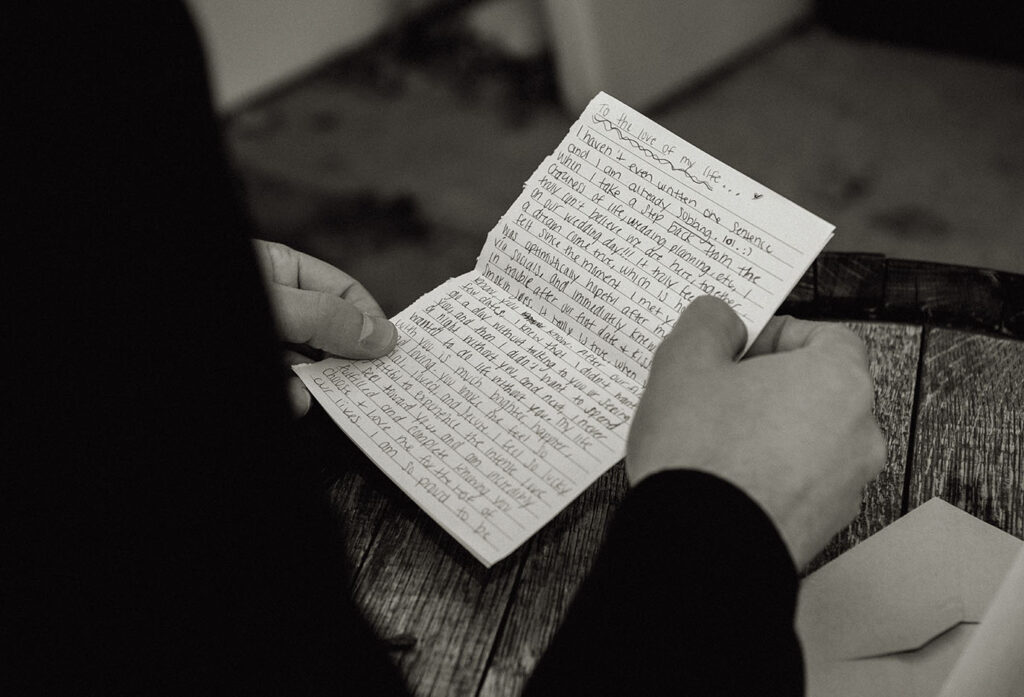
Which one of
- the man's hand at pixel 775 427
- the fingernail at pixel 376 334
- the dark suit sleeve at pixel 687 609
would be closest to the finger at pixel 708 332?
the man's hand at pixel 775 427

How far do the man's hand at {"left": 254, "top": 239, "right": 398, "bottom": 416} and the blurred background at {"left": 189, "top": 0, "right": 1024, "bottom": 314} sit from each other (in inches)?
35.9

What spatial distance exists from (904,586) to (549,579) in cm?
24

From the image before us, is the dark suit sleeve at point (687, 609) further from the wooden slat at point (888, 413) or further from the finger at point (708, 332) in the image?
the wooden slat at point (888, 413)

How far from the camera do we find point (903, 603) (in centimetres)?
64

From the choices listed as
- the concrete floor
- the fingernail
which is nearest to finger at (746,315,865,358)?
the fingernail

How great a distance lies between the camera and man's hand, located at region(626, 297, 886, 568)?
1.71 ft

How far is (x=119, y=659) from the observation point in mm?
320

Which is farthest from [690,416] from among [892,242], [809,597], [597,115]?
[892,242]

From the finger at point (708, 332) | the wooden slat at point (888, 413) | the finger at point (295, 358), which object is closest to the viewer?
the finger at point (708, 332)

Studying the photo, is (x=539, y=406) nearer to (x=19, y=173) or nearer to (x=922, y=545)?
(x=922, y=545)

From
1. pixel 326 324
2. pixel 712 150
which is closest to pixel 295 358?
pixel 326 324

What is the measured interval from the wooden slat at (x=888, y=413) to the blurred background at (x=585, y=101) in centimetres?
91

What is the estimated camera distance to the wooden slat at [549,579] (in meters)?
0.63

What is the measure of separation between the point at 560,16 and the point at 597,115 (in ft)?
4.44
